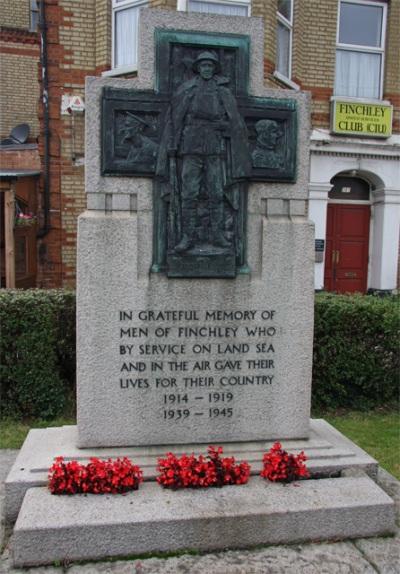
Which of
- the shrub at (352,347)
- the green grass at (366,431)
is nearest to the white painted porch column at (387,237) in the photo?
the shrub at (352,347)

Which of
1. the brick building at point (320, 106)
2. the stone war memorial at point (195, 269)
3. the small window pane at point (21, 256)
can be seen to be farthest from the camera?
the small window pane at point (21, 256)

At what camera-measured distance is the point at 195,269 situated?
3.30 m

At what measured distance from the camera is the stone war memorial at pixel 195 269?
3205 mm

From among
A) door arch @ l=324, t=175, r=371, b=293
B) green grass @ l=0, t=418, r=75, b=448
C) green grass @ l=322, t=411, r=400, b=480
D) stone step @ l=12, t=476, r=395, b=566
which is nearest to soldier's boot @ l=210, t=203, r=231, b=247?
stone step @ l=12, t=476, r=395, b=566

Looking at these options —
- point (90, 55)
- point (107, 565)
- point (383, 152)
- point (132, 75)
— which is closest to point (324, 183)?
point (383, 152)

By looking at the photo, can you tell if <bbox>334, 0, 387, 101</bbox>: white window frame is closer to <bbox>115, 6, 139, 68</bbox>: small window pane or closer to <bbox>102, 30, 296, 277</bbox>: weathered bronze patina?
<bbox>115, 6, 139, 68</bbox>: small window pane

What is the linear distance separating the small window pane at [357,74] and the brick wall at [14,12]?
12.9m

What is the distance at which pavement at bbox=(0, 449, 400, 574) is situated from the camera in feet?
8.64

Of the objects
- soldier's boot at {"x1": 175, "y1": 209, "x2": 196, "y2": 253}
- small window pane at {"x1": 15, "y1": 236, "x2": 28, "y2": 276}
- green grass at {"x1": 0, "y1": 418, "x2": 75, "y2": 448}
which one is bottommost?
green grass at {"x1": 0, "y1": 418, "x2": 75, "y2": 448}

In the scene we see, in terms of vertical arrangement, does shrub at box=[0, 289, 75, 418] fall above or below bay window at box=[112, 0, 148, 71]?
below

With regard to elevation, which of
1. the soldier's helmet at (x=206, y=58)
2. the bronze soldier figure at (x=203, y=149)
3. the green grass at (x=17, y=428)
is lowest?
the green grass at (x=17, y=428)

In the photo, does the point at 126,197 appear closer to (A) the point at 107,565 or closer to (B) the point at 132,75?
(A) the point at 107,565

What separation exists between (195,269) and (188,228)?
0.26 m

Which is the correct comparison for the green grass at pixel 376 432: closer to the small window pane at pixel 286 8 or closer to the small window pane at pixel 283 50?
the small window pane at pixel 283 50
